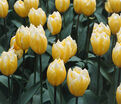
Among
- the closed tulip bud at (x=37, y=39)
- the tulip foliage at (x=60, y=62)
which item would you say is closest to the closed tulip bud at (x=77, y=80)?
the tulip foliage at (x=60, y=62)

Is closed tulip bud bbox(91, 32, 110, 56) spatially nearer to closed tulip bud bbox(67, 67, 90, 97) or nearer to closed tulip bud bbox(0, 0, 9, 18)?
closed tulip bud bbox(67, 67, 90, 97)

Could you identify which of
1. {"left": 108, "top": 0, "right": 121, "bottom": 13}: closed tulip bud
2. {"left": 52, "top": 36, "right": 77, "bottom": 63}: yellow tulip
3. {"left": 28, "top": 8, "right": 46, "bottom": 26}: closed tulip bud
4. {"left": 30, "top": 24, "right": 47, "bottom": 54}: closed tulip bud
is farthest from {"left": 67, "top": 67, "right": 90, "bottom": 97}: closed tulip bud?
{"left": 108, "top": 0, "right": 121, "bottom": 13}: closed tulip bud

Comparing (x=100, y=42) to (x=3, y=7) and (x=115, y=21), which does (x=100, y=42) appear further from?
(x=3, y=7)

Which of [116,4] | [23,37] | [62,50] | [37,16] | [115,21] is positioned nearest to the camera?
[62,50]

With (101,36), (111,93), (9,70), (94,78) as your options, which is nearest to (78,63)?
Answer: (94,78)

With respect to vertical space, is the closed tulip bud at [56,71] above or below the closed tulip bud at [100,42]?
below

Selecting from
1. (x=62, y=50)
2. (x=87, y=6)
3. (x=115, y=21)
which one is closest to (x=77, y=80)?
(x=62, y=50)

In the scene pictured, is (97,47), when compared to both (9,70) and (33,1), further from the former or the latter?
(33,1)

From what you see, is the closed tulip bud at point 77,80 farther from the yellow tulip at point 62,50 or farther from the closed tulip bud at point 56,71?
the yellow tulip at point 62,50
